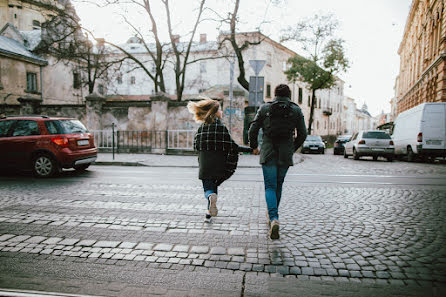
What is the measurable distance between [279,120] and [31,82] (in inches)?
1330

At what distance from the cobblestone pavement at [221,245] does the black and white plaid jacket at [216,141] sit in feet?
3.22

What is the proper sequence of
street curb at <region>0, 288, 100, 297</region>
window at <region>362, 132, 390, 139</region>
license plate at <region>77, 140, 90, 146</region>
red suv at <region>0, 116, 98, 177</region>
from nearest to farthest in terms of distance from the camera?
street curb at <region>0, 288, 100, 297</region> → red suv at <region>0, 116, 98, 177</region> → license plate at <region>77, 140, 90, 146</region> → window at <region>362, 132, 390, 139</region>

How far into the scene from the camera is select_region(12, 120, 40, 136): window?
8.84 m

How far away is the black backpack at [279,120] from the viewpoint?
158 inches

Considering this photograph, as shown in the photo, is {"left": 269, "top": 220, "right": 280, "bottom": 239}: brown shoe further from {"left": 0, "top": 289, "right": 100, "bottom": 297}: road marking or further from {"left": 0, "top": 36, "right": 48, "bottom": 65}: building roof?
{"left": 0, "top": 36, "right": 48, "bottom": 65}: building roof

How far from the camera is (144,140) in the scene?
1692cm

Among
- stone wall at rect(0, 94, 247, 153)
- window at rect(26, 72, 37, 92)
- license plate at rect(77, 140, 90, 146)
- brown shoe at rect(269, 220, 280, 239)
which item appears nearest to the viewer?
brown shoe at rect(269, 220, 280, 239)

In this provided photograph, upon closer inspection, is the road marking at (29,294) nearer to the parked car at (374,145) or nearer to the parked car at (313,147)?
the parked car at (374,145)

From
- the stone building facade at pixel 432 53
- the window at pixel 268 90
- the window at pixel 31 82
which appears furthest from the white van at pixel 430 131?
the window at pixel 31 82

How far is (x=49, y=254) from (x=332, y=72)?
3596 centimetres

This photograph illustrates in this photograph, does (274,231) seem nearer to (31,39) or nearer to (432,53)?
(432,53)

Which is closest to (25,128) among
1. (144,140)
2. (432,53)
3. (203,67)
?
(144,140)

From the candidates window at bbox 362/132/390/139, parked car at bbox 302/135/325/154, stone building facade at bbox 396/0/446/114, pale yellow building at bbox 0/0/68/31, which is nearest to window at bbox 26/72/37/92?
pale yellow building at bbox 0/0/68/31

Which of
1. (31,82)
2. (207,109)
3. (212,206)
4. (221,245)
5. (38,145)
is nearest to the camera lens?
(221,245)
